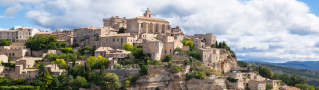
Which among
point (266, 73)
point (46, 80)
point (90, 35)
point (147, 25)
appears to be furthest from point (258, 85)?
point (90, 35)

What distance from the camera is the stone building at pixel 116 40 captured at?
6181cm

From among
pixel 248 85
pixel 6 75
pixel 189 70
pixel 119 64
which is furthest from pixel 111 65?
pixel 248 85

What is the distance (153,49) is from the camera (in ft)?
185

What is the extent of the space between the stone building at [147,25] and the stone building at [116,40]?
23.4 ft

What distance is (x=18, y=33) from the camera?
230ft

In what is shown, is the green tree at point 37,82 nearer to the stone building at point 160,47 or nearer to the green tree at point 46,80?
the green tree at point 46,80

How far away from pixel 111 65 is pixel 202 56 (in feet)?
57.5

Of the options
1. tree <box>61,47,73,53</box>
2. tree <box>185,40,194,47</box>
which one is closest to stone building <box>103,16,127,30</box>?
tree <box>61,47,73,53</box>

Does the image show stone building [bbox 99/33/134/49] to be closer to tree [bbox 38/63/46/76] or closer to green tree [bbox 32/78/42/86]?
tree [bbox 38/63/46/76]

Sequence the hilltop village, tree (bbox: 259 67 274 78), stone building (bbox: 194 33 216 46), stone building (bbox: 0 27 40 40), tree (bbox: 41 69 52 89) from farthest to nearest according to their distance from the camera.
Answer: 1. stone building (bbox: 0 27 40 40)
2. stone building (bbox: 194 33 216 46)
3. tree (bbox: 259 67 274 78)
4. the hilltop village
5. tree (bbox: 41 69 52 89)

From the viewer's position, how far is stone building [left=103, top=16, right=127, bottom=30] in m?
74.6

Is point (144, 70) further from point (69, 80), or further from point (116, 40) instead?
point (116, 40)

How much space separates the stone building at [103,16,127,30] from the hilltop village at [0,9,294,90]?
321 inches

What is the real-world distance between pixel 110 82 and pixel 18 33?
34650 mm
